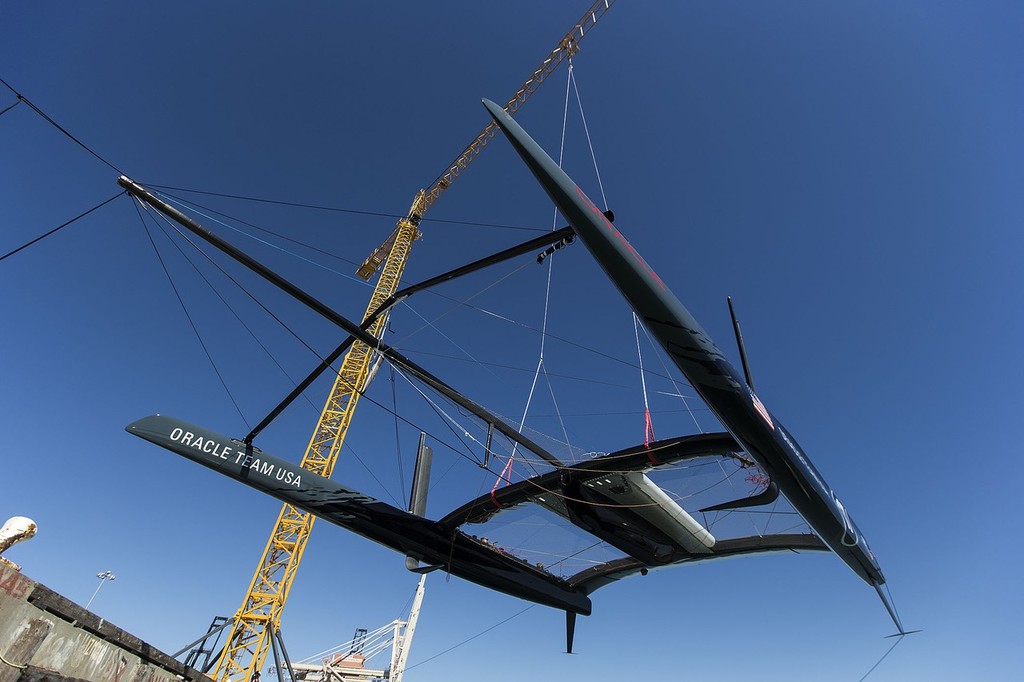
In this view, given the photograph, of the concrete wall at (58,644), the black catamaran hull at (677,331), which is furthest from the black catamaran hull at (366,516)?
the black catamaran hull at (677,331)

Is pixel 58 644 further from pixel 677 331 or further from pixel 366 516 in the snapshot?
pixel 677 331

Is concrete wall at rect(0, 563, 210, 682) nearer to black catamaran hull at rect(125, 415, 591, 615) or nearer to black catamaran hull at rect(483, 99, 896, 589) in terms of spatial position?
black catamaran hull at rect(125, 415, 591, 615)

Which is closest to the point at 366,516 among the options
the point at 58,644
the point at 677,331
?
the point at 58,644

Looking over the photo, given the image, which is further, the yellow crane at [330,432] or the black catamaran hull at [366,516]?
the yellow crane at [330,432]

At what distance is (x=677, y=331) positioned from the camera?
20.1 feet

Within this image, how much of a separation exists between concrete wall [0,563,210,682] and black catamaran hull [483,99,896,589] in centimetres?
660

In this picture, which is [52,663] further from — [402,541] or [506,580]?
[506,580]

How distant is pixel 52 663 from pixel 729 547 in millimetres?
11306

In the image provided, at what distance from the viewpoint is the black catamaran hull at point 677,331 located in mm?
5852

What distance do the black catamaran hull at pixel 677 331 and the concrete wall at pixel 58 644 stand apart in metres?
6.60

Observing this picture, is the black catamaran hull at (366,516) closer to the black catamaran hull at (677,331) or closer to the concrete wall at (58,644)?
the concrete wall at (58,644)

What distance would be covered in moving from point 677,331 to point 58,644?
7510 mm

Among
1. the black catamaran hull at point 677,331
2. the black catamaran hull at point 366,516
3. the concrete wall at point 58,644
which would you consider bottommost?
the concrete wall at point 58,644

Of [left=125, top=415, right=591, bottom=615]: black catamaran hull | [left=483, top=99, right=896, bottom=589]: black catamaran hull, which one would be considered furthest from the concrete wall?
[left=483, top=99, right=896, bottom=589]: black catamaran hull
